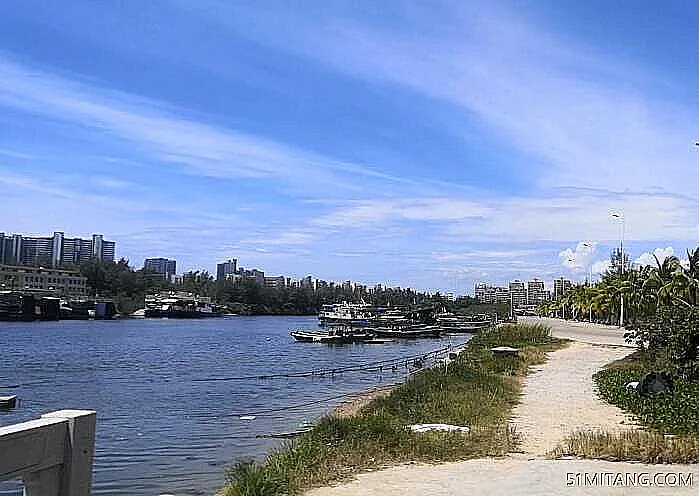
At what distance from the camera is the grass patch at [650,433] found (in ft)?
38.1

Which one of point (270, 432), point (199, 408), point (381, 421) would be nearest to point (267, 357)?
point (199, 408)

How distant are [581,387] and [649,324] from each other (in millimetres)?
2627

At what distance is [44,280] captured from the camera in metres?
158

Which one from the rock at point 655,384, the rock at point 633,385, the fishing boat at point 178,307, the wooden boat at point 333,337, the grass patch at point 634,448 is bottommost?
the wooden boat at point 333,337

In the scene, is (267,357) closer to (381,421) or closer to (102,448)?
(102,448)

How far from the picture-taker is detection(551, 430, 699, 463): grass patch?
11.4 m

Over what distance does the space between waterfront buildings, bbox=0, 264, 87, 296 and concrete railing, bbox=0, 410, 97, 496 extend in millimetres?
149377

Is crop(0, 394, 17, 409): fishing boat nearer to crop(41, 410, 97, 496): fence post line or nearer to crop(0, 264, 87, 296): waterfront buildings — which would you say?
crop(41, 410, 97, 496): fence post line

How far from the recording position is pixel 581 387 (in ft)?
79.7

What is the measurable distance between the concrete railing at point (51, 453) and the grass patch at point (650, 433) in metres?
8.39

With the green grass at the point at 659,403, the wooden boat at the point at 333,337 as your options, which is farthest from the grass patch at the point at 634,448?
the wooden boat at the point at 333,337

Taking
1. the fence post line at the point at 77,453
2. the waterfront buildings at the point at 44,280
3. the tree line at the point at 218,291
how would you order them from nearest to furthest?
the fence post line at the point at 77,453 < the waterfront buildings at the point at 44,280 < the tree line at the point at 218,291

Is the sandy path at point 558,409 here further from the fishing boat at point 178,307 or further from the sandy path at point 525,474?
the fishing boat at point 178,307

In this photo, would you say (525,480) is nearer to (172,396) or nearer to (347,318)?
(172,396)
